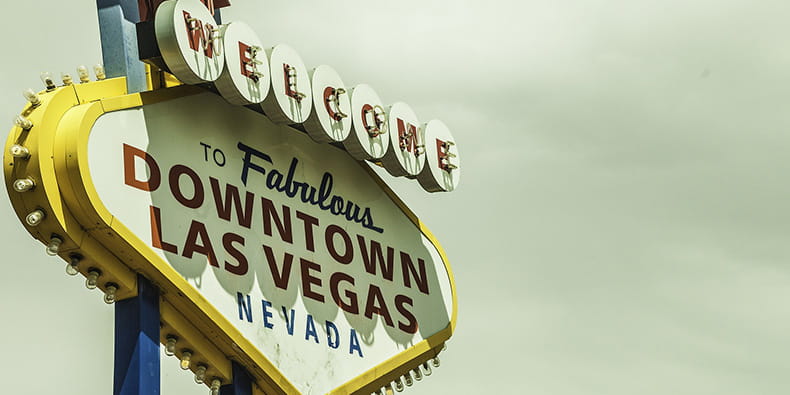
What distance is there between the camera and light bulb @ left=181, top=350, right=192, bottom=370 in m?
15.8

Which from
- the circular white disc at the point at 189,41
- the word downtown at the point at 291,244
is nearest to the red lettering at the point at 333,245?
the word downtown at the point at 291,244

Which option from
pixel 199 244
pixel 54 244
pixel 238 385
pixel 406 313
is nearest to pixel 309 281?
pixel 238 385

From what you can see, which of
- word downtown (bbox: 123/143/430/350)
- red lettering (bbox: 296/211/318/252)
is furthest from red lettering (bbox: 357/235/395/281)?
red lettering (bbox: 296/211/318/252)

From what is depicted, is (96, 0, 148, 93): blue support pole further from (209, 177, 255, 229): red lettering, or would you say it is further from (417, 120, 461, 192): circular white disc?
(417, 120, 461, 192): circular white disc

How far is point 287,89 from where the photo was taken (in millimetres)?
17203

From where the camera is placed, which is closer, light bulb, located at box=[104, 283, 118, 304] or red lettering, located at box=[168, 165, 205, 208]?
light bulb, located at box=[104, 283, 118, 304]

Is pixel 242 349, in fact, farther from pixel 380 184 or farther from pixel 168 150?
pixel 380 184

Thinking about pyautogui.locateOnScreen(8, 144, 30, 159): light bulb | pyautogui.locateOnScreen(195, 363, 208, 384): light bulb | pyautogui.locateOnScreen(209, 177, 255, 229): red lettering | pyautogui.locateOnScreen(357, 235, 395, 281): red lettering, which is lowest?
pyautogui.locateOnScreen(195, 363, 208, 384): light bulb

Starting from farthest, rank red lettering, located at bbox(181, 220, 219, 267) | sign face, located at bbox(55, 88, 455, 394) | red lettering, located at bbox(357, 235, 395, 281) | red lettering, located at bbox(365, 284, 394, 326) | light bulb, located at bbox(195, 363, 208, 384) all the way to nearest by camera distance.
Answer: red lettering, located at bbox(357, 235, 395, 281) → red lettering, located at bbox(365, 284, 394, 326) → light bulb, located at bbox(195, 363, 208, 384) → red lettering, located at bbox(181, 220, 219, 267) → sign face, located at bbox(55, 88, 455, 394)

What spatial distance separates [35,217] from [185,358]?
2378mm

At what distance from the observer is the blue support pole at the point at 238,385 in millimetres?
16422

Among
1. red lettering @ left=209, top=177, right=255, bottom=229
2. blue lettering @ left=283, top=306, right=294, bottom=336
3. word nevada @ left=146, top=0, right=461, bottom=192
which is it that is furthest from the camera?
blue lettering @ left=283, top=306, right=294, bottom=336

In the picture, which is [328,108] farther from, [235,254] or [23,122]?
[23,122]

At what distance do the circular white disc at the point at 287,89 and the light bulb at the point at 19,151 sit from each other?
313cm
